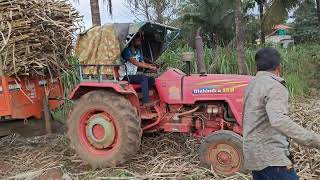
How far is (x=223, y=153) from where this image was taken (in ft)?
20.3

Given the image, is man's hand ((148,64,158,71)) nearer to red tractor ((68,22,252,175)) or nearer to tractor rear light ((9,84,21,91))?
red tractor ((68,22,252,175))

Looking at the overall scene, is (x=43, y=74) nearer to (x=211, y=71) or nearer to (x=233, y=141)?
(x=233, y=141)

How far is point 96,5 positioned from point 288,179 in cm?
1001

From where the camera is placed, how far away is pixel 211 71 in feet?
44.1

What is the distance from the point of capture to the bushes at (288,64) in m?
13.2

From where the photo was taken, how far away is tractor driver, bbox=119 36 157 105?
700 cm

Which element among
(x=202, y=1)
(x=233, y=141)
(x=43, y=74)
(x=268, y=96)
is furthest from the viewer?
(x=202, y=1)

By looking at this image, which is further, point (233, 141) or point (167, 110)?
point (167, 110)

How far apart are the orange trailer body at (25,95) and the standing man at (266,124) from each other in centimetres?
473

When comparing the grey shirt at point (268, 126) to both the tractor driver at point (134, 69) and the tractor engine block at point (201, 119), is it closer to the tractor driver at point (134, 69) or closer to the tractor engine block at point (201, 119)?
the tractor engine block at point (201, 119)

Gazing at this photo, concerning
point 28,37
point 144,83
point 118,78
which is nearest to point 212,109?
point 144,83

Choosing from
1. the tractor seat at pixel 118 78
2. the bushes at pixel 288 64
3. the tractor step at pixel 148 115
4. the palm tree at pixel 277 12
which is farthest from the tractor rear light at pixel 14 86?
the palm tree at pixel 277 12

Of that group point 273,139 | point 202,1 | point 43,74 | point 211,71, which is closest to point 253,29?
point 202,1

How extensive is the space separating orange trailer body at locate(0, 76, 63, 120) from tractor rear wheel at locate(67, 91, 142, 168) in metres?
1.06
